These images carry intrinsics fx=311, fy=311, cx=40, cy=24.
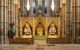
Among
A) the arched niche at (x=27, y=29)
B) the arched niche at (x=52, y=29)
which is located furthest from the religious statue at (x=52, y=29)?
the arched niche at (x=27, y=29)

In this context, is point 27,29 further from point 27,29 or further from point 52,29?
point 52,29

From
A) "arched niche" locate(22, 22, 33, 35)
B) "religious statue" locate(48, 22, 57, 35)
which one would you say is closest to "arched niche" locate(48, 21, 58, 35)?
"religious statue" locate(48, 22, 57, 35)

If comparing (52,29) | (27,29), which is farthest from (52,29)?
(27,29)

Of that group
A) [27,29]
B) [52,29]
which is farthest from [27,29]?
[52,29]

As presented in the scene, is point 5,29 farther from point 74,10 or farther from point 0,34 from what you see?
point 74,10

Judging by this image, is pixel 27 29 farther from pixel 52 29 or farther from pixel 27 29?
pixel 52 29

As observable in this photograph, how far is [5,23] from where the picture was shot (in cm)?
2352

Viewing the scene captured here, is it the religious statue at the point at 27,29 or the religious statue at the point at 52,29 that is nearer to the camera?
the religious statue at the point at 27,29

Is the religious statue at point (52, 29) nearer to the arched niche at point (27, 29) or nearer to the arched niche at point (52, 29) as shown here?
the arched niche at point (52, 29)

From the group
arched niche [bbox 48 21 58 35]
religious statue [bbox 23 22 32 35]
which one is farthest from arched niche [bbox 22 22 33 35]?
arched niche [bbox 48 21 58 35]

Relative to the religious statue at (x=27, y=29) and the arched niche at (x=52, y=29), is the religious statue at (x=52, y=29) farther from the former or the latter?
the religious statue at (x=27, y=29)

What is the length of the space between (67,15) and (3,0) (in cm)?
941

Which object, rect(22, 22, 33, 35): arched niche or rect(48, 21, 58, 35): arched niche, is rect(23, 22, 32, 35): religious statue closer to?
rect(22, 22, 33, 35): arched niche

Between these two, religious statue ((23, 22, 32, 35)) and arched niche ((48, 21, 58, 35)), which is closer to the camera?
religious statue ((23, 22, 32, 35))
